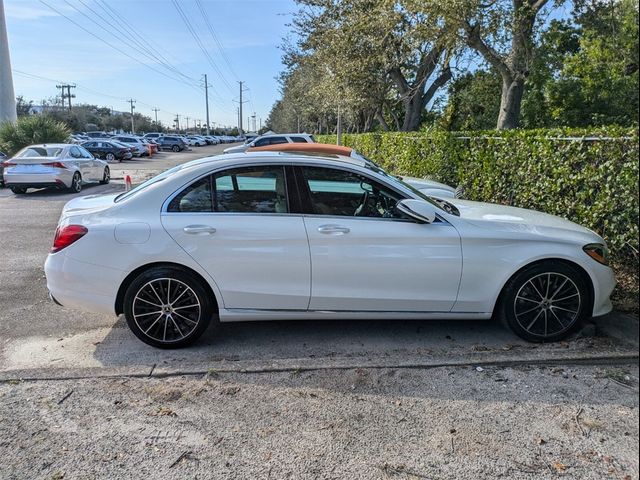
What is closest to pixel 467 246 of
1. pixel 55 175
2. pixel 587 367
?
pixel 587 367

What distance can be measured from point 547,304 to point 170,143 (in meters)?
56.3

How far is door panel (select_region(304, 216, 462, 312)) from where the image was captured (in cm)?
394

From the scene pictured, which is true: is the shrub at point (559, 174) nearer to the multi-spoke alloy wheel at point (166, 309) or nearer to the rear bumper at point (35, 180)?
the multi-spoke alloy wheel at point (166, 309)

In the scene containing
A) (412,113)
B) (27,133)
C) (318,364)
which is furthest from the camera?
(27,133)

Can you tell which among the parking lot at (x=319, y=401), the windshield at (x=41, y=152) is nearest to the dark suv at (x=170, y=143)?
the windshield at (x=41, y=152)

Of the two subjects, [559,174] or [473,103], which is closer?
[559,174]

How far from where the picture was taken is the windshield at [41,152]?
14.6 m

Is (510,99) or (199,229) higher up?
(510,99)

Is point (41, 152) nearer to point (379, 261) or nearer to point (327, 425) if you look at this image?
point (379, 261)

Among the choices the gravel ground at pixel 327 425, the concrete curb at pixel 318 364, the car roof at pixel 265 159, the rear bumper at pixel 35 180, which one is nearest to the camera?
the gravel ground at pixel 327 425

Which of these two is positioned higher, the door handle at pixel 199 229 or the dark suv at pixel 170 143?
the door handle at pixel 199 229

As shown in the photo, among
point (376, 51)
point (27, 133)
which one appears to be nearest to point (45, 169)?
point (376, 51)

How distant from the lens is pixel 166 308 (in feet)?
13.2

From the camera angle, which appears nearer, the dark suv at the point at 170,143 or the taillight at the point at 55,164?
the taillight at the point at 55,164
